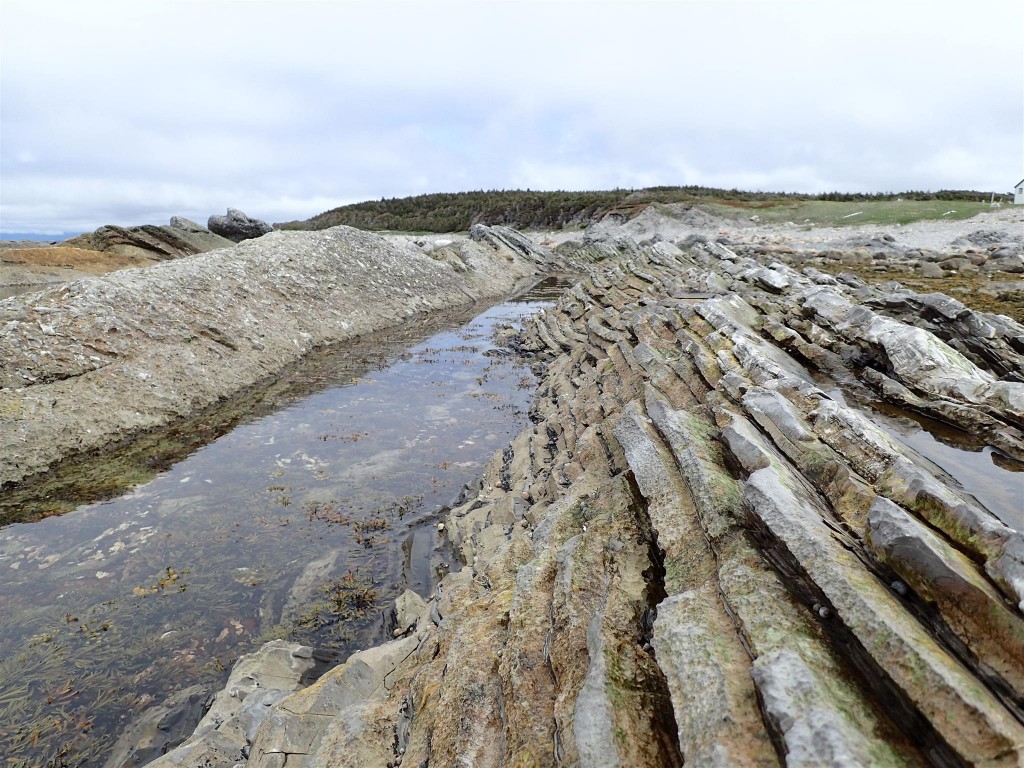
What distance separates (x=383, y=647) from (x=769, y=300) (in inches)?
745

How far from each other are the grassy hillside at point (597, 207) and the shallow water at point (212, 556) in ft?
241

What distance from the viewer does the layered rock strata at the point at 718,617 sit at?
3812 millimetres

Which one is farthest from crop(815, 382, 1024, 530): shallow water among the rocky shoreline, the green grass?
the green grass

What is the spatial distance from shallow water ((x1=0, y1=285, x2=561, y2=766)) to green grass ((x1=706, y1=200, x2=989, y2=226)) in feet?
230

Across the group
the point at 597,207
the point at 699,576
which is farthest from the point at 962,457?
the point at 597,207

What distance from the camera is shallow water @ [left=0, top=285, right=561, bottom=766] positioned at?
8070 mm

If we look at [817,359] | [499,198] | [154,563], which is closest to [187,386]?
[154,563]

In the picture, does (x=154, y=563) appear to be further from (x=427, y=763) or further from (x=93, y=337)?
(x=93, y=337)

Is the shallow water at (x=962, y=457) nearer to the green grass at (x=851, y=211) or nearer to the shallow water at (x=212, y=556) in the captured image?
the shallow water at (x=212, y=556)

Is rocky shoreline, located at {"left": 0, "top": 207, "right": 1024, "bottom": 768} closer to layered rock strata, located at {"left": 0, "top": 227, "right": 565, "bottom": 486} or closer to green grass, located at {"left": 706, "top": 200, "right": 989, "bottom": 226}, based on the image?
layered rock strata, located at {"left": 0, "top": 227, "right": 565, "bottom": 486}

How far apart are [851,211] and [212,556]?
87993 mm

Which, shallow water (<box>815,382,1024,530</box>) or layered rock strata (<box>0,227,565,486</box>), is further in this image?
layered rock strata (<box>0,227,565,486</box>)

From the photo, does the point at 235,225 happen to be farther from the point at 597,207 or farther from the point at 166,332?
the point at 597,207

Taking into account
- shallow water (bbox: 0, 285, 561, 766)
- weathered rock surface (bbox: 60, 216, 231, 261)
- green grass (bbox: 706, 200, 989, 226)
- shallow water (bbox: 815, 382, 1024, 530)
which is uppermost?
green grass (bbox: 706, 200, 989, 226)
